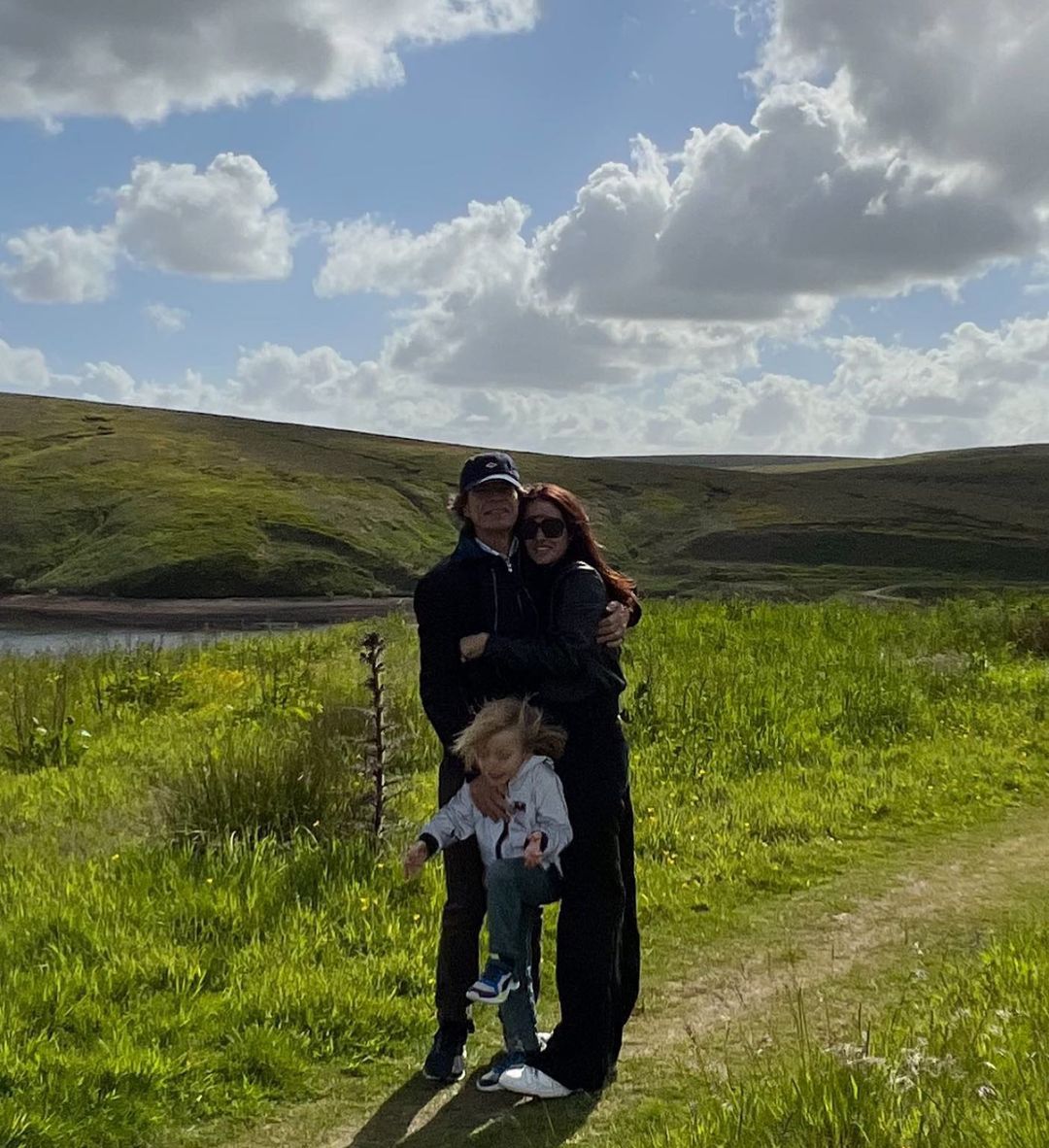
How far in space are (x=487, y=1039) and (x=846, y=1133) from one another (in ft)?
6.94

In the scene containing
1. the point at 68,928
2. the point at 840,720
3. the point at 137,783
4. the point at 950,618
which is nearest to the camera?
the point at 68,928

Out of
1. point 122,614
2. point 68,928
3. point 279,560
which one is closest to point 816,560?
point 279,560

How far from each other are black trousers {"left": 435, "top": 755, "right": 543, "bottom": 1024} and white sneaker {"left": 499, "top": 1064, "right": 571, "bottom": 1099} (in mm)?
294

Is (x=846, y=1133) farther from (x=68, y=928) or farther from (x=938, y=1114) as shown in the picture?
(x=68, y=928)

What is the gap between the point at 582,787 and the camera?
4336 millimetres

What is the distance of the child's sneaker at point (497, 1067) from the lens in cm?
446

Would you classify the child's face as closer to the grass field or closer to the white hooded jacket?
the white hooded jacket

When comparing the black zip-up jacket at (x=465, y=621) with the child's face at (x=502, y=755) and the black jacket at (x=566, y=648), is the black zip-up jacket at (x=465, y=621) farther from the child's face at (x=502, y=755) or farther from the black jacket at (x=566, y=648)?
the child's face at (x=502, y=755)

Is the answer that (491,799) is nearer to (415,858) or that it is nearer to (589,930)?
(415,858)

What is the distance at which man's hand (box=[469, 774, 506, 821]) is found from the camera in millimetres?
4254

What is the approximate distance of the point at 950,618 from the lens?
19125 millimetres

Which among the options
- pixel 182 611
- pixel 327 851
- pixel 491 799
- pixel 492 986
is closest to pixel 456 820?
pixel 491 799

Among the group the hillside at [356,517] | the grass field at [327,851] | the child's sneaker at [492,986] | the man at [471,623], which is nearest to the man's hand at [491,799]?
the man at [471,623]

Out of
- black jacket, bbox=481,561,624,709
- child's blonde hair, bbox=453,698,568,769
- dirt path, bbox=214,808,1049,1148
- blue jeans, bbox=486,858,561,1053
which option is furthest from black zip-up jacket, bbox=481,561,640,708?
dirt path, bbox=214,808,1049,1148
